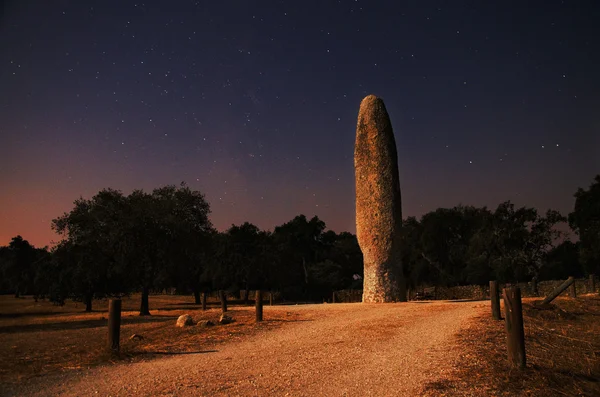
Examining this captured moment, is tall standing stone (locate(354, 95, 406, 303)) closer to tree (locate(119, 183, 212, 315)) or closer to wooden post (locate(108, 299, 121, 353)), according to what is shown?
tree (locate(119, 183, 212, 315))

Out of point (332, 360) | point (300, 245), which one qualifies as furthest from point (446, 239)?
point (332, 360)

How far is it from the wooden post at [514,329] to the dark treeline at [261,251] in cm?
1760

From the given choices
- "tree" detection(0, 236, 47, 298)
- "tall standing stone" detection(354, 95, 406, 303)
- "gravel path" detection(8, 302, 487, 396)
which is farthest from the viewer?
"tree" detection(0, 236, 47, 298)

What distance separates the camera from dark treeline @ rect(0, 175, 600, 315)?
102 ft

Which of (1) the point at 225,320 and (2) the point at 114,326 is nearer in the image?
(2) the point at 114,326

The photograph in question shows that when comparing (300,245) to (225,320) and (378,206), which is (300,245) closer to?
(378,206)

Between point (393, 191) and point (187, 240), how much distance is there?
15244mm

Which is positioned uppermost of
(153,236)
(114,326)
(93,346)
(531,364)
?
(153,236)

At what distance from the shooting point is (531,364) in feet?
28.6

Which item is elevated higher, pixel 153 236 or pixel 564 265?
pixel 153 236

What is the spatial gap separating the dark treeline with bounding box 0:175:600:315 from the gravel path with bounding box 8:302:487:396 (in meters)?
15.0

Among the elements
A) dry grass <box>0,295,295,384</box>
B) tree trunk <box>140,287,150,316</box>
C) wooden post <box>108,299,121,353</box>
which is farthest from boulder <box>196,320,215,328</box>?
tree trunk <box>140,287,150,316</box>

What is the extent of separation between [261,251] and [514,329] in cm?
4487

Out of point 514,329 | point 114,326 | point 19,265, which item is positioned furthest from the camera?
point 19,265
